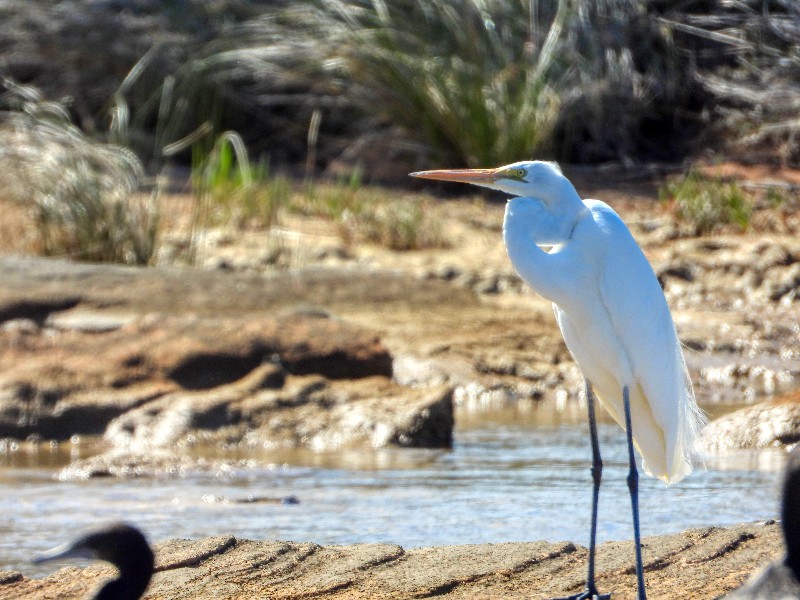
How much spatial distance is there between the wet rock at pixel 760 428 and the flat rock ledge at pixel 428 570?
219 cm

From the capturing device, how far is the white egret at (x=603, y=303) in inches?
163

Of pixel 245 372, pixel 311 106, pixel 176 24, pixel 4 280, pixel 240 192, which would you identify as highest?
pixel 176 24

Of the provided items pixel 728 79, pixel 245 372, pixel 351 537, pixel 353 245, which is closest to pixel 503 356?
pixel 245 372

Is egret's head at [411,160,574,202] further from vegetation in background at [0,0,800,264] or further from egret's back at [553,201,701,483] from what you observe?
vegetation in background at [0,0,800,264]

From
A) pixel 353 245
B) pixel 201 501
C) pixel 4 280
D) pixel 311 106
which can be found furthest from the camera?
pixel 311 106

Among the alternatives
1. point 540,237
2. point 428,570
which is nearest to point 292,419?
point 428,570

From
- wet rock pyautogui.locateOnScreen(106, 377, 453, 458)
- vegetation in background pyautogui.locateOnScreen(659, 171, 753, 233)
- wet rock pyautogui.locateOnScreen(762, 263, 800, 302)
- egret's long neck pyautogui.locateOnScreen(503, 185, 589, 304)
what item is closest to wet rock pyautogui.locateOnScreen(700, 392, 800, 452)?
wet rock pyautogui.locateOnScreen(106, 377, 453, 458)

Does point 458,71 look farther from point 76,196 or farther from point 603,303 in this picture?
point 603,303

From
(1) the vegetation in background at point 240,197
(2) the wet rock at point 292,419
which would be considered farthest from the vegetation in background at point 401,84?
(2) the wet rock at point 292,419

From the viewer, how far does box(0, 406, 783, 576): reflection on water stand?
551 cm

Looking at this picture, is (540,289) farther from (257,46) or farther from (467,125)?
(257,46)

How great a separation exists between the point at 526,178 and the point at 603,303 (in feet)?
1.62

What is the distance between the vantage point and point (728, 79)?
14.6 metres

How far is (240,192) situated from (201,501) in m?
6.02
